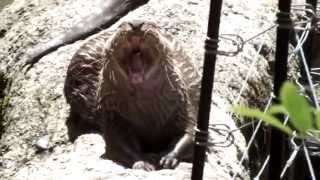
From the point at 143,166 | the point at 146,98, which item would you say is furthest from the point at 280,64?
the point at 146,98

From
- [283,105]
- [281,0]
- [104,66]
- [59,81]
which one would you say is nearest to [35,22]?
[59,81]

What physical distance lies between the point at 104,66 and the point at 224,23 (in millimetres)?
1613

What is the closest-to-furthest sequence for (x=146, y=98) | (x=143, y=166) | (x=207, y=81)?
(x=207, y=81), (x=143, y=166), (x=146, y=98)

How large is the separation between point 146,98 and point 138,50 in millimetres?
368

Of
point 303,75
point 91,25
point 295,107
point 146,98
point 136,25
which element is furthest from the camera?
point 91,25

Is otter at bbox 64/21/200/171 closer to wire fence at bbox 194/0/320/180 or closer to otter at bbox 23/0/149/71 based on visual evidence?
wire fence at bbox 194/0/320/180

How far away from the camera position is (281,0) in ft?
4.07

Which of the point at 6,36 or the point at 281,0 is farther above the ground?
the point at 281,0

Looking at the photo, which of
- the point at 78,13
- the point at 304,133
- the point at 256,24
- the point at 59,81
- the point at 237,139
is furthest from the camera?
the point at 78,13

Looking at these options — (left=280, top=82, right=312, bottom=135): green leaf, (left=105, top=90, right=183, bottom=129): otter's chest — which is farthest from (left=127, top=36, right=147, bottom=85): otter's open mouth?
(left=280, top=82, right=312, bottom=135): green leaf

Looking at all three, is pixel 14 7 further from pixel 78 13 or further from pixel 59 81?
pixel 59 81

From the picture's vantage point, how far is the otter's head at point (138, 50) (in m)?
2.88

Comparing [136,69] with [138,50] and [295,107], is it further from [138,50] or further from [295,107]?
[295,107]

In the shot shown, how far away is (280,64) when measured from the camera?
4.26 ft
